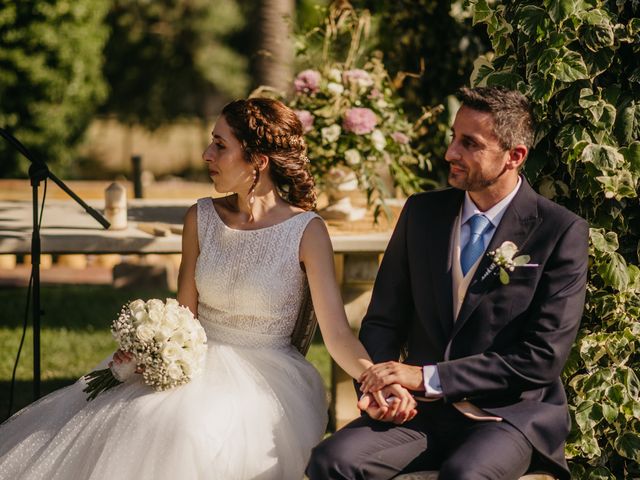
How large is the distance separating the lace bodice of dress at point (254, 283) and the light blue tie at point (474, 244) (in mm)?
714

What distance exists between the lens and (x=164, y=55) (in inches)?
729

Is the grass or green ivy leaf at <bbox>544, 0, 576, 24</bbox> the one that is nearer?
green ivy leaf at <bbox>544, 0, 576, 24</bbox>

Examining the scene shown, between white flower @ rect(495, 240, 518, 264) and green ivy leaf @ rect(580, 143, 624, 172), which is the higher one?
Result: green ivy leaf @ rect(580, 143, 624, 172)

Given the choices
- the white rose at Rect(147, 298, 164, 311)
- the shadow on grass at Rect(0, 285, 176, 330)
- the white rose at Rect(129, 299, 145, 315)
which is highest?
the white rose at Rect(147, 298, 164, 311)

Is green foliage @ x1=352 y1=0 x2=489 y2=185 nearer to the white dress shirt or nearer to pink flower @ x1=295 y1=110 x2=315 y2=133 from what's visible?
pink flower @ x1=295 y1=110 x2=315 y2=133

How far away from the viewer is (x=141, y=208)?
6215 mm

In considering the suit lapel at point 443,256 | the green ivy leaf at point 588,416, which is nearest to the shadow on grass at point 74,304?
the suit lapel at point 443,256

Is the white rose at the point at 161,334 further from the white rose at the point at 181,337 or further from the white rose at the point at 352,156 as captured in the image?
the white rose at the point at 352,156

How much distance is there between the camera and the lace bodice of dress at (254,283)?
3.79 meters

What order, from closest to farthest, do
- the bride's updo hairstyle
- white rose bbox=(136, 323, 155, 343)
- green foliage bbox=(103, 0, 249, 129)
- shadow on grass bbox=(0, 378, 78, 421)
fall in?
white rose bbox=(136, 323, 155, 343) → the bride's updo hairstyle → shadow on grass bbox=(0, 378, 78, 421) → green foliage bbox=(103, 0, 249, 129)

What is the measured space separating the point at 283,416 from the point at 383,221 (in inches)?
77.4

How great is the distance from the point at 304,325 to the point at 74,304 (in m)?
5.49

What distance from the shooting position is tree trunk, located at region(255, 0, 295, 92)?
8773 millimetres

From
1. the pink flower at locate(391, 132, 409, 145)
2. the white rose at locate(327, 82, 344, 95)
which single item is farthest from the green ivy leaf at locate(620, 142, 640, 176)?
the white rose at locate(327, 82, 344, 95)
